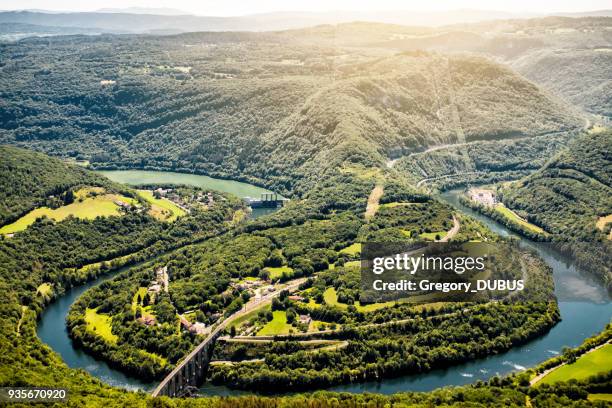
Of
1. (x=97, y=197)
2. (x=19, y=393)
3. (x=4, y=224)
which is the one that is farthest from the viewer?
(x=97, y=197)

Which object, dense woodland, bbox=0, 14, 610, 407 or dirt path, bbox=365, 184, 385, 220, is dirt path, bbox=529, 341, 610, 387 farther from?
dirt path, bbox=365, 184, 385, 220

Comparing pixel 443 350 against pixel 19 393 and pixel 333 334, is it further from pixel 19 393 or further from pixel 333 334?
pixel 19 393

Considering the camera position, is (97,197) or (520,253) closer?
(520,253)

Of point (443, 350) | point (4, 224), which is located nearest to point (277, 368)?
point (443, 350)

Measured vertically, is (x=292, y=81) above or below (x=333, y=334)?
above

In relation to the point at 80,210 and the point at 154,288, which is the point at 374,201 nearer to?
the point at 154,288

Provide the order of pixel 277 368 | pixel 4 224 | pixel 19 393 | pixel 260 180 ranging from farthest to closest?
pixel 260 180
pixel 4 224
pixel 277 368
pixel 19 393

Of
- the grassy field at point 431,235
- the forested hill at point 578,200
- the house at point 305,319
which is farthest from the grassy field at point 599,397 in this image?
the grassy field at point 431,235

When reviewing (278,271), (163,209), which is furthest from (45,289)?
(163,209)
